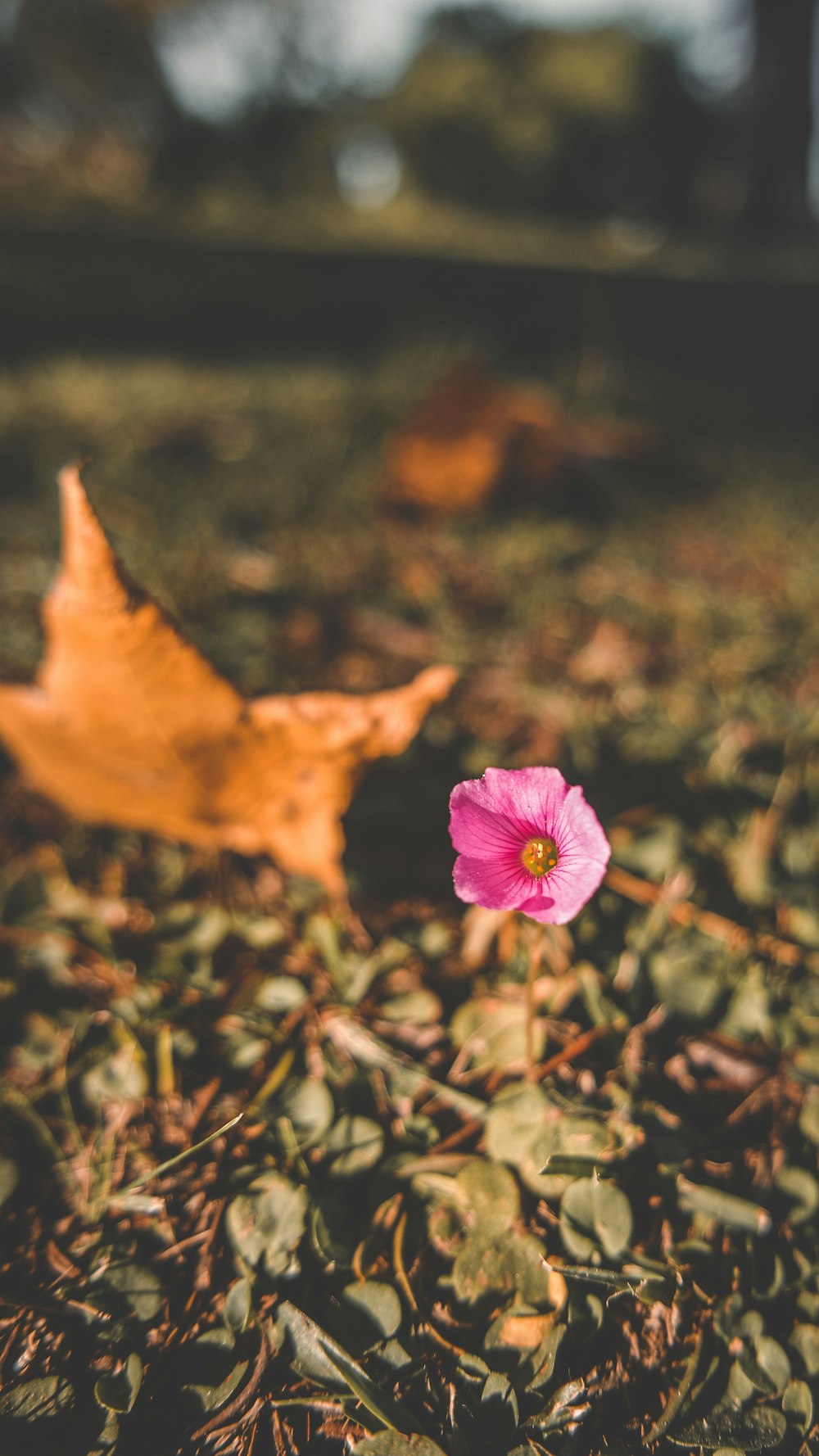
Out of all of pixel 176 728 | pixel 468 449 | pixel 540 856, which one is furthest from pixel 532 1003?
pixel 468 449

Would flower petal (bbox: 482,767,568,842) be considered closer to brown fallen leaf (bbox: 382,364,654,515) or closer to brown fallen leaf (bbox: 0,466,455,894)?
brown fallen leaf (bbox: 0,466,455,894)

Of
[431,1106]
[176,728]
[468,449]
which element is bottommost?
[431,1106]

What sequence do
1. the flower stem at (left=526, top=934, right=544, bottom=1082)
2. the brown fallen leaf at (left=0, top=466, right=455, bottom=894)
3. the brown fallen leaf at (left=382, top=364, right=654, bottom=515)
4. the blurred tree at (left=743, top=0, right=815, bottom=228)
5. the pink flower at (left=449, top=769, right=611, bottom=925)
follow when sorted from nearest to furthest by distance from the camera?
the pink flower at (left=449, top=769, right=611, bottom=925)
the flower stem at (left=526, top=934, right=544, bottom=1082)
the brown fallen leaf at (left=0, top=466, right=455, bottom=894)
the brown fallen leaf at (left=382, top=364, right=654, bottom=515)
the blurred tree at (left=743, top=0, right=815, bottom=228)

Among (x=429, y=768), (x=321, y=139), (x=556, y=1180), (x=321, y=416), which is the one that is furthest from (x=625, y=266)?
(x=321, y=139)

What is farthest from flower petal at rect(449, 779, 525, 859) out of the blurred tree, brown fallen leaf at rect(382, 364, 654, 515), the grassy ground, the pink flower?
the blurred tree

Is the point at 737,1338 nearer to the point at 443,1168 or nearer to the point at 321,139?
the point at 443,1168

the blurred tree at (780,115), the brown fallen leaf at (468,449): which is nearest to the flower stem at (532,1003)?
the brown fallen leaf at (468,449)

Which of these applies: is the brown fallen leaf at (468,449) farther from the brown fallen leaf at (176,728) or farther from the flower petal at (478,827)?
the flower petal at (478,827)

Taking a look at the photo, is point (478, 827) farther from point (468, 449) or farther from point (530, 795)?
point (468, 449)
